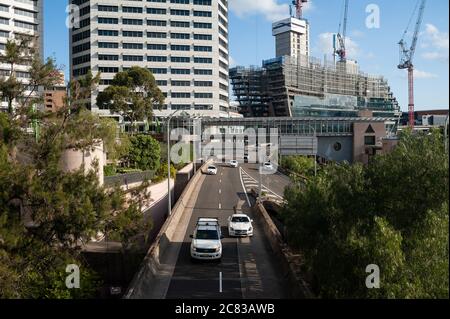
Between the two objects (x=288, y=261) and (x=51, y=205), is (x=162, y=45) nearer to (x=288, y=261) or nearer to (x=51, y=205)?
(x=288, y=261)

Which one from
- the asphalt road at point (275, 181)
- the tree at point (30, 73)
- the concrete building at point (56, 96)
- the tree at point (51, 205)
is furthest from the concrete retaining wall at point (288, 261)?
the asphalt road at point (275, 181)

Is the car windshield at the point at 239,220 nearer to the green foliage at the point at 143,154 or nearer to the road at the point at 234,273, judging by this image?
the road at the point at 234,273

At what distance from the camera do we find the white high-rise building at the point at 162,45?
338 feet

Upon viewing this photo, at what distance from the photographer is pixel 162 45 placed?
346 feet

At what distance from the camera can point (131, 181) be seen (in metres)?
44.0

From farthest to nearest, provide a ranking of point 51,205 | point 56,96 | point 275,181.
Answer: point 56,96, point 275,181, point 51,205

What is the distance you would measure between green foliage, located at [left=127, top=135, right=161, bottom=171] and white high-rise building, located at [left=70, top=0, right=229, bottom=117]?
1824 inches

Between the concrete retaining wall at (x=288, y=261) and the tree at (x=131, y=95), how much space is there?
38622mm

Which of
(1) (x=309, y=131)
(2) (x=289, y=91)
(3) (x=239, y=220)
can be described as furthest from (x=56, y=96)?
(2) (x=289, y=91)

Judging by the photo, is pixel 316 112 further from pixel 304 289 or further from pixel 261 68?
pixel 304 289

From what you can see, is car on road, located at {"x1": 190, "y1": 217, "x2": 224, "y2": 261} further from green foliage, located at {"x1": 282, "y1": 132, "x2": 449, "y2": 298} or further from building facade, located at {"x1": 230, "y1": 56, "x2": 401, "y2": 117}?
building facade, located at {"x1": 230, "y1": 56, "x2": 401, "y2": 117}

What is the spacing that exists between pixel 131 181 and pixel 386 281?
112 ft

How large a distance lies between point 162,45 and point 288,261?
91.9 metres

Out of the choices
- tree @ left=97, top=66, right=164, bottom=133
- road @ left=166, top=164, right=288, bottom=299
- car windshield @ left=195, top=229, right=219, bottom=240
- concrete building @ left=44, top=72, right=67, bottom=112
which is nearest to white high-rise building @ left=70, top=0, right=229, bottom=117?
concrete building @ left=44, top=72, right=67, bottom=112
